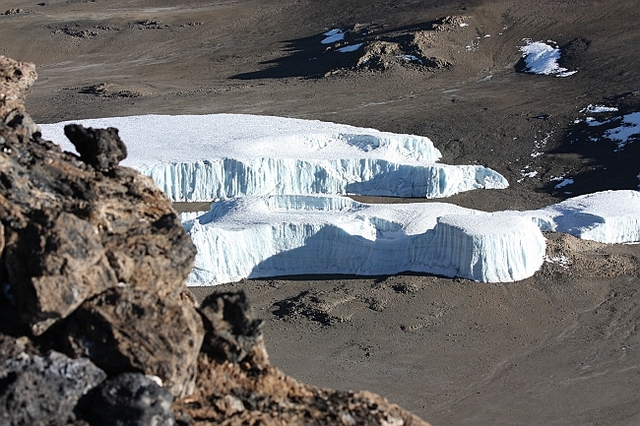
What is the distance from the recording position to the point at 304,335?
19.1m

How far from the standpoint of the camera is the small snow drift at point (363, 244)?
21.5m

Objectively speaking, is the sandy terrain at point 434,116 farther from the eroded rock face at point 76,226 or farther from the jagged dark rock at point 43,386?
the jagged dark rock at point 43,386

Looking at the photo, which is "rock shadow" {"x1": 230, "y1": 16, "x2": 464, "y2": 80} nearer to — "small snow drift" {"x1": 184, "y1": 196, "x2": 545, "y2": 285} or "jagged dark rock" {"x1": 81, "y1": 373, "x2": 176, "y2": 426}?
"small snow drift" {"x1": 184, "y1": 196, "x2": 545, "y2": 285}

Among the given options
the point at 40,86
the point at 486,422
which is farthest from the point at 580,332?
the point at 40,86

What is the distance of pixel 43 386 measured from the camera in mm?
6145

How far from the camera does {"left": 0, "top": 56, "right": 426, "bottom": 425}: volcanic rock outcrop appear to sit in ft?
20.5

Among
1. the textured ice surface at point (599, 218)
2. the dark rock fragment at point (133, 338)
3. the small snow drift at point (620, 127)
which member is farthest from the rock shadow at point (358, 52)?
the dark rock fragment at point (133, 338)

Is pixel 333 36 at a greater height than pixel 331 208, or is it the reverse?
pixel 333 36

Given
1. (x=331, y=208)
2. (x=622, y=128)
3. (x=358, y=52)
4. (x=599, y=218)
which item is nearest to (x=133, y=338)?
(x=331, y=208)

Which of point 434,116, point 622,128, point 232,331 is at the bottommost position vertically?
point 434,116

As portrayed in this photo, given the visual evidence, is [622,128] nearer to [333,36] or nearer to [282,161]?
[282,161]

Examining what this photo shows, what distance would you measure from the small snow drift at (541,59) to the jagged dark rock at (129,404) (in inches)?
1502

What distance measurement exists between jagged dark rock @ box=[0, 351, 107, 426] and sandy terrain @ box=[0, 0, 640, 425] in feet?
34.5

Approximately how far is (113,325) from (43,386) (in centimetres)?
64
